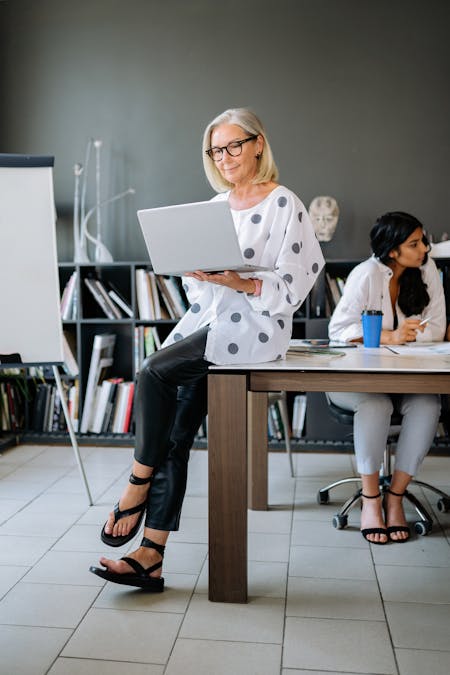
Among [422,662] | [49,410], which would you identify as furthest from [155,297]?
[422,662]

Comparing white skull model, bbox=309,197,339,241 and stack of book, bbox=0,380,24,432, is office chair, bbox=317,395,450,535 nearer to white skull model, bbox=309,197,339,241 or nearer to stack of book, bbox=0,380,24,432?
white skull model, bbox=309,197,339,241

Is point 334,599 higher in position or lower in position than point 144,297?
lower

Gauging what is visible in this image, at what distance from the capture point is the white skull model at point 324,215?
3584 mm

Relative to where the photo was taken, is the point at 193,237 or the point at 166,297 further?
the point at 166,297

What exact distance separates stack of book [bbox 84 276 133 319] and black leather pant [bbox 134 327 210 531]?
6.28 feet

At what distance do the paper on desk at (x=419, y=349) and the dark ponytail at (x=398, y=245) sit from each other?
26 centimetres

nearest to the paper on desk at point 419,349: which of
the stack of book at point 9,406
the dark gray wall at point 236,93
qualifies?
the dark gray wall at point 236,93

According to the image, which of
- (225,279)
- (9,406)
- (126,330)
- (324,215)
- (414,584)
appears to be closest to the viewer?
(225,279)

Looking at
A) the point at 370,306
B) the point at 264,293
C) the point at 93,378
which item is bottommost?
the point at 93,378

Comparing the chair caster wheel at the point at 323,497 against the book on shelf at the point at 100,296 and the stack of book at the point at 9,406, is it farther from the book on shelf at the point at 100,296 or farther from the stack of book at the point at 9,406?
the stack of book at the point at 9,406

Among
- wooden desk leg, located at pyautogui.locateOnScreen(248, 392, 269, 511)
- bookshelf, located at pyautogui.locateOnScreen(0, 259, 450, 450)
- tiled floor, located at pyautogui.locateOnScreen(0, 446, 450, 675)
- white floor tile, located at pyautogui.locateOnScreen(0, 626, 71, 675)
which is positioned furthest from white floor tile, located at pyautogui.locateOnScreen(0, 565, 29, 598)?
bookshelf, located at pyautogui.locateOnScreen(0, 259, 450, 450)

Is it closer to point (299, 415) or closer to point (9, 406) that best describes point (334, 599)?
point (299, 415)

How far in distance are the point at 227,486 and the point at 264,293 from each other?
1.74ft

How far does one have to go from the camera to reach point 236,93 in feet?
12.6
